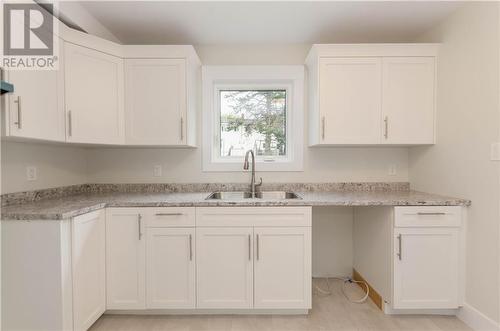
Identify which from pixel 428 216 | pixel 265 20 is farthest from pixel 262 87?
pixel 428 216

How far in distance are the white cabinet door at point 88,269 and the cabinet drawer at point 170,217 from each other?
13.1 inches

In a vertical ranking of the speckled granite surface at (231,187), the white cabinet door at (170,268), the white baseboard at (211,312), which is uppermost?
the speckled granite surface at (231,187)

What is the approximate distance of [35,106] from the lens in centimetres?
159

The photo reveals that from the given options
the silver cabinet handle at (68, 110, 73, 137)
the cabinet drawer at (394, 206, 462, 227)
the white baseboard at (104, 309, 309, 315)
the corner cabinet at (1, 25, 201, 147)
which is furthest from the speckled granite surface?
the white baseboard at (104, 309, 309, 315)

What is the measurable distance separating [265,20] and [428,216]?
1.95m

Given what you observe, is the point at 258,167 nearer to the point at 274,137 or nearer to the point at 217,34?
the point at 274,137

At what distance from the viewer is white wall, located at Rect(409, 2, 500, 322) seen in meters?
1.68

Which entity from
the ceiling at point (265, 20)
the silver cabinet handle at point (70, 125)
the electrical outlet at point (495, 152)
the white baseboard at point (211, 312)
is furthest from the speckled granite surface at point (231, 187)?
the ceiling at point (265, 20)

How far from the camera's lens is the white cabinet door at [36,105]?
1.45 meters

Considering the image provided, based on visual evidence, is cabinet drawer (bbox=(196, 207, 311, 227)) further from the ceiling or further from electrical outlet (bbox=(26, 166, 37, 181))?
the ceiling

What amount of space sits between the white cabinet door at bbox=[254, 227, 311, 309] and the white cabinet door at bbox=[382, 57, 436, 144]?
1180 mm

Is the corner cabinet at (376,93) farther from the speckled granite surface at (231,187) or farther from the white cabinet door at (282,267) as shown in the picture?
the white cabinet door at (282,267)

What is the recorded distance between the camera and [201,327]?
6.04 feet

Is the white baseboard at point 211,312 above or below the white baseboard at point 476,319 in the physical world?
below
